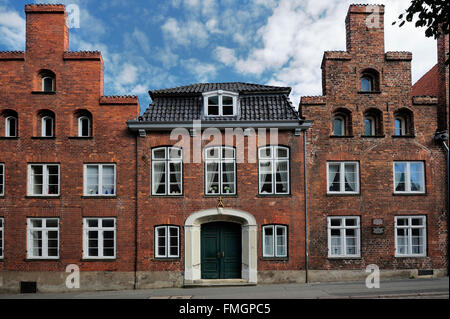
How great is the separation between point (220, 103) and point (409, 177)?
30.1ft

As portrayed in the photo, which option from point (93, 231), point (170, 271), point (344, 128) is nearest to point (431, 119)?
point (344, 128)

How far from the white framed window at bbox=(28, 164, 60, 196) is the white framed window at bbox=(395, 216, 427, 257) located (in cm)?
1526

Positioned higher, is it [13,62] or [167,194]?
[13,62]

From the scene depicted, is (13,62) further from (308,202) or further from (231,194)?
(308,202)

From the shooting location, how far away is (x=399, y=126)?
18672 mm

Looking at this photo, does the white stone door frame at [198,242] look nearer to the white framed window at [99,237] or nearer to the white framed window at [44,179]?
the white framed window at [99,237]

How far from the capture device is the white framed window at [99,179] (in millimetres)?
17766

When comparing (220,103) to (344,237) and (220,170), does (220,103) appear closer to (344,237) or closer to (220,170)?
(220,170)

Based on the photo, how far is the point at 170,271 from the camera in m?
17.2

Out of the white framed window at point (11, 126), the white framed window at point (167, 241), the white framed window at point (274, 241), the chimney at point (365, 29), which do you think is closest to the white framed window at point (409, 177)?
the chimney at point (365, 29)

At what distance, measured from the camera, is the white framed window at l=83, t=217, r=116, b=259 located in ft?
57.3

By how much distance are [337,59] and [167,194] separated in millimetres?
9891
